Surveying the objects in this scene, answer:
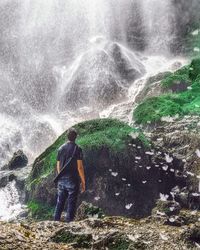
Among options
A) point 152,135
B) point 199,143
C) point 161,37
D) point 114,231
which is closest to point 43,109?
point 161,37

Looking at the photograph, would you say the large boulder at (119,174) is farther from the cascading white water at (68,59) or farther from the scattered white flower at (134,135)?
the cascading white water at (68,59)

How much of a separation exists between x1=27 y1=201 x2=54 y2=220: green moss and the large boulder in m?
0.13

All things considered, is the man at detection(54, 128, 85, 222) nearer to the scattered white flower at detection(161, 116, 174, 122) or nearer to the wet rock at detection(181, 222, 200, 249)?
the wet rock at detection(181, 222, 200, 249)

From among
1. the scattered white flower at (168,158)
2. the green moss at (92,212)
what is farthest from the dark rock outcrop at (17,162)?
the green moss at (92,212)

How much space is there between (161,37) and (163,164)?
27.2 m

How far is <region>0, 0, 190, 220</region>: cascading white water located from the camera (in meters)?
30.2

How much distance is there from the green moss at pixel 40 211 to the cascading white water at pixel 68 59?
11.5m

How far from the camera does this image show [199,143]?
14.5m

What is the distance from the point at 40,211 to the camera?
1386 centimetres

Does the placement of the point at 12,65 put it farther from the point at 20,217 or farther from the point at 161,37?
the point at 20,217

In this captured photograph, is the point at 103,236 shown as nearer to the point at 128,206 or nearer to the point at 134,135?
the point at 128,206

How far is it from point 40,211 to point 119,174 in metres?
2.61

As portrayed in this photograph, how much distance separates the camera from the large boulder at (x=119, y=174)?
1296cm

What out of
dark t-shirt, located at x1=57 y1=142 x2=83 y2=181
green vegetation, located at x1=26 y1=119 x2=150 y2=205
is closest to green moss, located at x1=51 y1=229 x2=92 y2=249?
dark t-shirt, located at x1=57 y1=142 x2=83 y2=181
